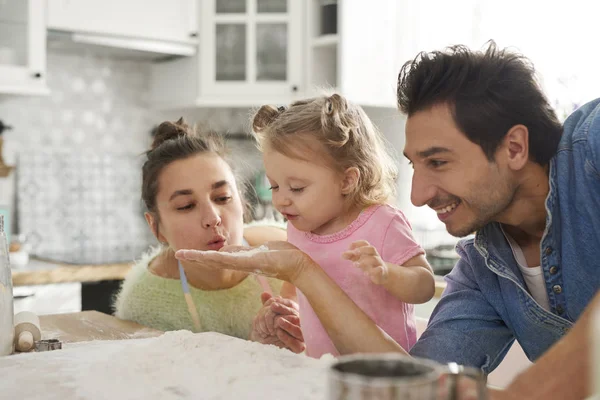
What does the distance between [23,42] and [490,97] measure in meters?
2.46

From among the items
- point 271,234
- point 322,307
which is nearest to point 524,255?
point 322,307

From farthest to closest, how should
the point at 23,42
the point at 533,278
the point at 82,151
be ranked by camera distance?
1. the point at 82,151
2. the point at 23,42
3. the point at 533,278

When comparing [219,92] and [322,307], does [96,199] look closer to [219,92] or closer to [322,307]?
[219,92]

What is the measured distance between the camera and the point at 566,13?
2.83 meters

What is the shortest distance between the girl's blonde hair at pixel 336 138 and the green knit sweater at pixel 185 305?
1.40ft

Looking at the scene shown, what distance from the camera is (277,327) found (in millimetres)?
1438

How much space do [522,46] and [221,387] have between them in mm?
2541

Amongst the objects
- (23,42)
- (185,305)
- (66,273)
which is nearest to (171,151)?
(185,305)

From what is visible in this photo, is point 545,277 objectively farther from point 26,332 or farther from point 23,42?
point 23,42

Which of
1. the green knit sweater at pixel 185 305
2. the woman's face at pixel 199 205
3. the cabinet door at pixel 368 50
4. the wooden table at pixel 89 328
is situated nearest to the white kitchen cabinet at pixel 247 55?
the cabinet door at pixel 368 50

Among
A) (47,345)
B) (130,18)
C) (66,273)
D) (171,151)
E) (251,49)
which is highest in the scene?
(130,18)

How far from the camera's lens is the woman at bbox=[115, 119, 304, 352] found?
174 centimetres

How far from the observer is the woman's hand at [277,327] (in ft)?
4.70

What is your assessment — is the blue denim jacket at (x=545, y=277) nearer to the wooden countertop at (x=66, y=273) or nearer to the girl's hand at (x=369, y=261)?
the girl's hand at (x=369, y=261)
